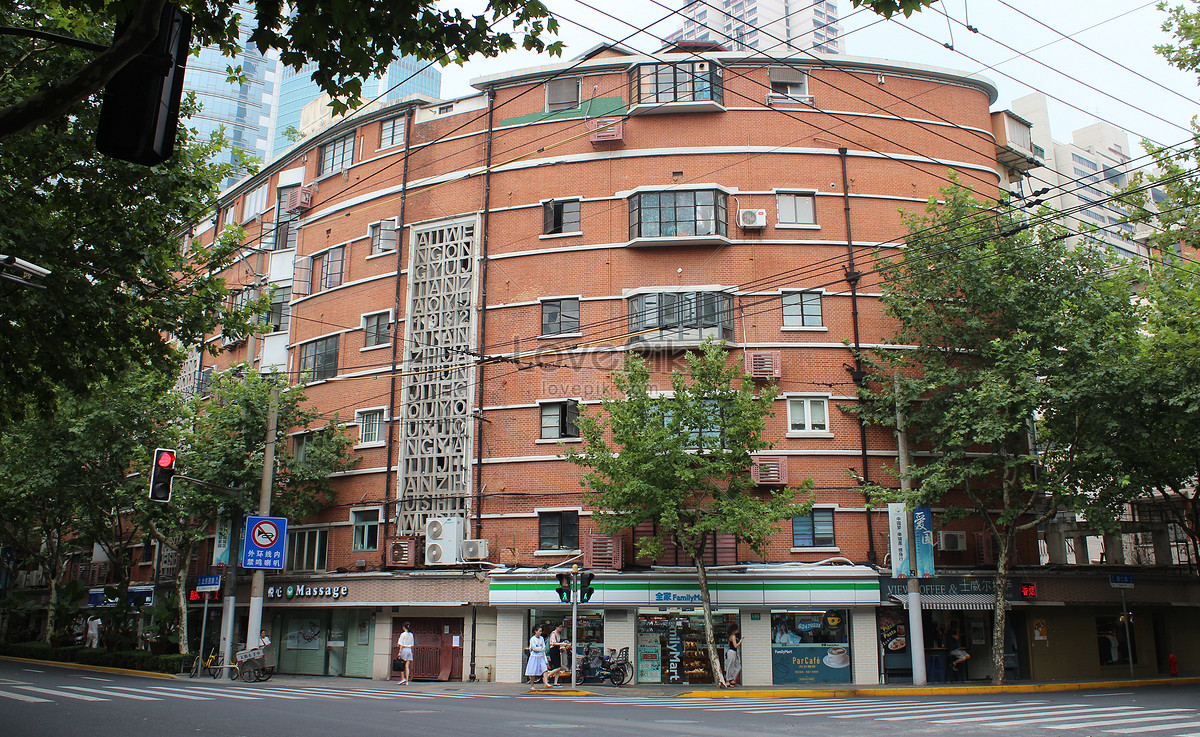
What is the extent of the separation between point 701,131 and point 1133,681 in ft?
69.5

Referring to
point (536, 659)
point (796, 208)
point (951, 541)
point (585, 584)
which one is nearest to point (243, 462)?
point (536, 659)

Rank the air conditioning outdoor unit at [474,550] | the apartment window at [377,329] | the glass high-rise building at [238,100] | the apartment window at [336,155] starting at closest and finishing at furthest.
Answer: the air conditioning outdoor unit at [474,550] < the apartment window at [377,329] < the apartment window at [336,155] < the glass high-rise building at [238,100]

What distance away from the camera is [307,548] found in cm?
3180

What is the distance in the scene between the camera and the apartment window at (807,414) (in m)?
27.0

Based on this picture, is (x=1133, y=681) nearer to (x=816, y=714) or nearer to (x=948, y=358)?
(x=948, y=358)

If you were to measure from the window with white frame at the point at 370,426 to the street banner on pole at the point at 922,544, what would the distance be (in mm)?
17534

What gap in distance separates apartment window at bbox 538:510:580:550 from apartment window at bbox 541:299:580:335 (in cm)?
588

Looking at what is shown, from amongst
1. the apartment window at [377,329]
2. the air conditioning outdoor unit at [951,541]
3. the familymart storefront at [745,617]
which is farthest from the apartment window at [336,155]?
the air conditioning outdoor unit at [951,541]

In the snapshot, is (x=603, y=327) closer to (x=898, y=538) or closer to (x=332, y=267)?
(x=898, y=538)

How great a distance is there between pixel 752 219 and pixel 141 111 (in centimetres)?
2373

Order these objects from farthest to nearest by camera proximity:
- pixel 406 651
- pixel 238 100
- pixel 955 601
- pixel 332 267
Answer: pixel 238 100
pixel 332 267
pixel 406 651
pixel 955 601

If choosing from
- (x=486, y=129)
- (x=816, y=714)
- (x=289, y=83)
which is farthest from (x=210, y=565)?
(x=289, y=83)

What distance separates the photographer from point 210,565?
36531 millimetres

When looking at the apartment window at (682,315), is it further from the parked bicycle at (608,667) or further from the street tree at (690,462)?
the parked bicycle at (608,667)
